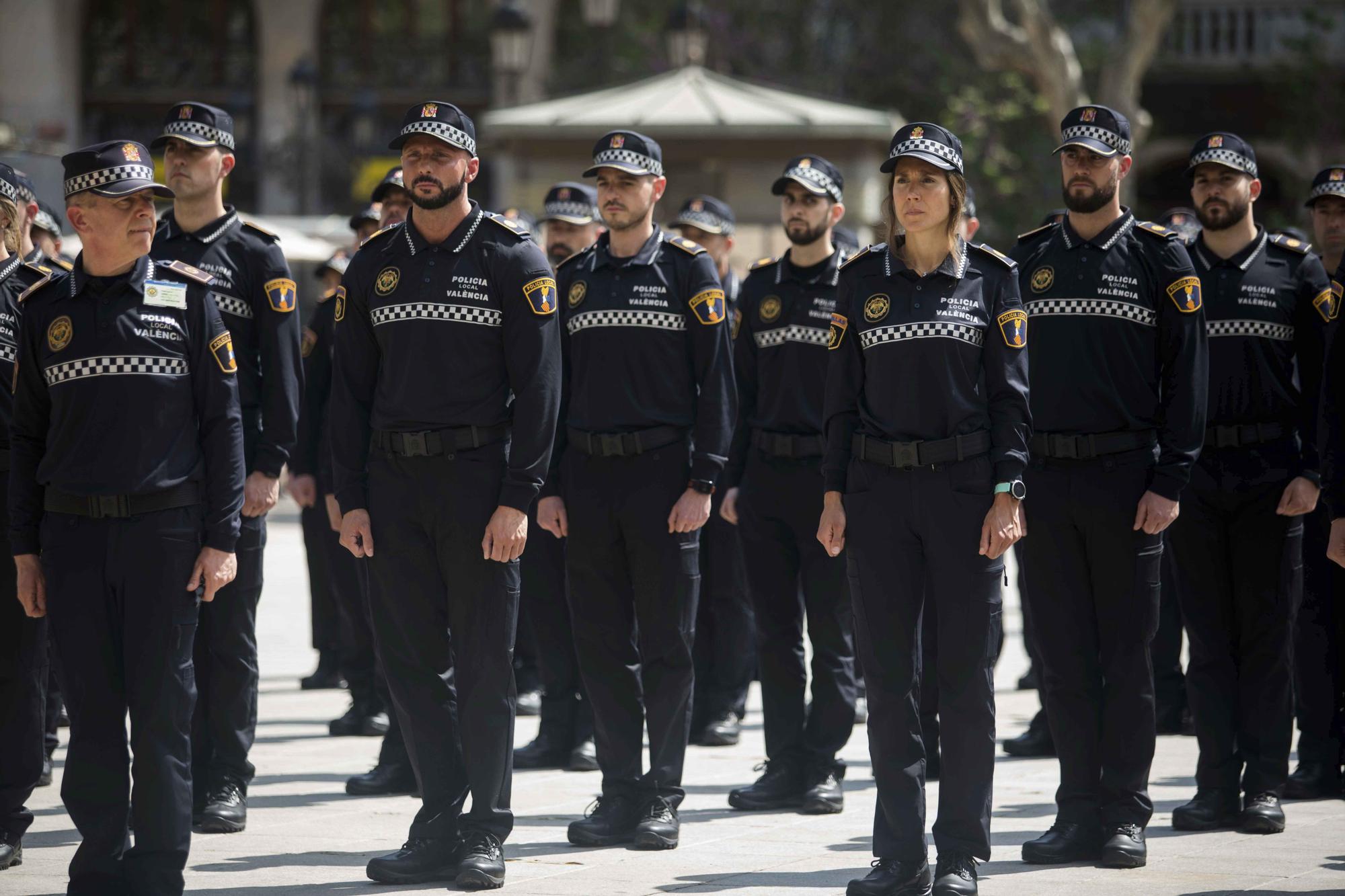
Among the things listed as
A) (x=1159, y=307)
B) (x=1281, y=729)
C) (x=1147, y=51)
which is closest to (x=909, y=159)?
(x=1159, y=307)

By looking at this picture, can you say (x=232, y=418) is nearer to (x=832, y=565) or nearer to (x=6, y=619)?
(x=6, y=619)

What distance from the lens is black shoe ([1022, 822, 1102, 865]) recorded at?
6.47m

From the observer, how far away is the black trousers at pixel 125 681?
18.8 feet

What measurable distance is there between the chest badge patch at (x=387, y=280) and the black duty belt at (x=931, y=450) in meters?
1.76

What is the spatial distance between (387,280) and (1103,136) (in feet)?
8.49

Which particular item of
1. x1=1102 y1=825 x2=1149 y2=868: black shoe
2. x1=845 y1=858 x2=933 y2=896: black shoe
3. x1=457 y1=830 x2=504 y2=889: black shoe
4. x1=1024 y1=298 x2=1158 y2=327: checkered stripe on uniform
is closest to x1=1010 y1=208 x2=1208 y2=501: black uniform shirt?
x1=1024 y1=298 x2=1158 y2=327: checkered stripe on uniform

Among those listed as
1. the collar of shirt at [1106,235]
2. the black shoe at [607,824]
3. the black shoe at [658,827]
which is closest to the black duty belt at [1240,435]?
the collar of shirt at [1106,235]

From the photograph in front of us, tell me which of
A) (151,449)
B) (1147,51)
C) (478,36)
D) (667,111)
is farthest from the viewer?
(478,36)

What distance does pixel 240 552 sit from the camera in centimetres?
731

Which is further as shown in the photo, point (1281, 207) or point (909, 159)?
point (1281, 207)

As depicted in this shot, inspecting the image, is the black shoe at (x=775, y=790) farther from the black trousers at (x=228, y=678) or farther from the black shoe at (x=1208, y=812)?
the black trousers at (x=228, y=678)

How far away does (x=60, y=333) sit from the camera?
583 centimetres

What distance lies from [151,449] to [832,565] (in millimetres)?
3046

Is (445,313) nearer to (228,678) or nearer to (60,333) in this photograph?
(60,333)
